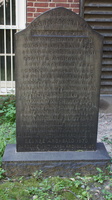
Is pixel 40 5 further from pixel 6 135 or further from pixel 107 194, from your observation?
pixel 107 194

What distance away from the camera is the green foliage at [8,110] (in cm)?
498

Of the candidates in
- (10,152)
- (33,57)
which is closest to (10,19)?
(33,57)

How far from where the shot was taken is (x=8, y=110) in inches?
202

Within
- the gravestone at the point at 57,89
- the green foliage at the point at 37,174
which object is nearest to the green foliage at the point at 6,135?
the gravestone at the point at 57,89

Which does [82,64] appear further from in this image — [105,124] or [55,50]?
[105,124]

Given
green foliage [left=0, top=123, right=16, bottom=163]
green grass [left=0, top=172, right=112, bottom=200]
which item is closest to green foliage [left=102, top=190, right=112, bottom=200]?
green grass [left=0, top=172, right=112, bottom=200]

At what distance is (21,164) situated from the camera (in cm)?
301

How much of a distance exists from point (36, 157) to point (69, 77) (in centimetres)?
99

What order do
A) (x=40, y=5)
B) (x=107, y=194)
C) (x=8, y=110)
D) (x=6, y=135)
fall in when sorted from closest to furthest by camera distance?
(x=107, y=194)
(x=6, y=135)
(x=40, y=5)
(x=8, y=110)

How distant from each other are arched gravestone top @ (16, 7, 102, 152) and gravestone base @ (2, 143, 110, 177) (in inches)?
4.5

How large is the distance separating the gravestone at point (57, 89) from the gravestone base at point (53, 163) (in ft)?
0.04

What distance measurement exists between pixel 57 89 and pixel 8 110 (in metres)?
2.25

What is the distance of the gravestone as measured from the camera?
2.96 meters

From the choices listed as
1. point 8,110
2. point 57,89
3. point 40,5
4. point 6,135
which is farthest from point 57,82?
point 40,5
